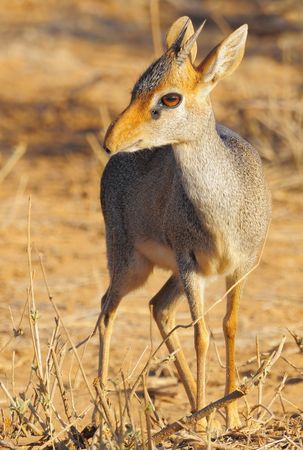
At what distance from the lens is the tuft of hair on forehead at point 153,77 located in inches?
209

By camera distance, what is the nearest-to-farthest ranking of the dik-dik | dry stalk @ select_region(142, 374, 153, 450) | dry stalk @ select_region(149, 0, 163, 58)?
dry stalk @ select_region(142, 374, 153, 450)
the dik-dik
dry stalk @ select_region(149, 0, 163, 58)

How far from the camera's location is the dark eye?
209 inches

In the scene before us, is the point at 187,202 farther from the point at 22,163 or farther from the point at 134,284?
the point at 22,163

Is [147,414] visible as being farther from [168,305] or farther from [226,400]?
[168,305]

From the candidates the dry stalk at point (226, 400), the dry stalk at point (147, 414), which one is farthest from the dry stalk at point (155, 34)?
the dry stalk at point (147, 414)

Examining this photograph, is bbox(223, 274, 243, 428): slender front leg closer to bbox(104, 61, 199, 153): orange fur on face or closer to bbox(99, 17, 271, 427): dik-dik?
bbox(99, 17, 271, 427): dik-dik

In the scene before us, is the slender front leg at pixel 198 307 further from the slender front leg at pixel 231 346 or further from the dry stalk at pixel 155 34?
the dry stalk at pixel 155 34

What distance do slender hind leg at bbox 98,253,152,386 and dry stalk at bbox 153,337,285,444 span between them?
1.77m

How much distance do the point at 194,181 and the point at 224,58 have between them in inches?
25.0

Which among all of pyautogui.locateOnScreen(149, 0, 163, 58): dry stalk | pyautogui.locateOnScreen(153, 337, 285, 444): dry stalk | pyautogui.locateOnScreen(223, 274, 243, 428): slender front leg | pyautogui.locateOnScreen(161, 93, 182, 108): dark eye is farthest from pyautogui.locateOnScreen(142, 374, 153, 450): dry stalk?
pyautogui.locateOnScreen(149, 0, 163, 58): dry stalk

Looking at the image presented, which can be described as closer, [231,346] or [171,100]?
[171,100]

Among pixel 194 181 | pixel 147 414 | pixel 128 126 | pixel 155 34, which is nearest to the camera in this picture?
pixel 147 414

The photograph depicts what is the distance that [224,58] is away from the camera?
5.46m

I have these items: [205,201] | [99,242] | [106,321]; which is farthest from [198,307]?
[99,242]
